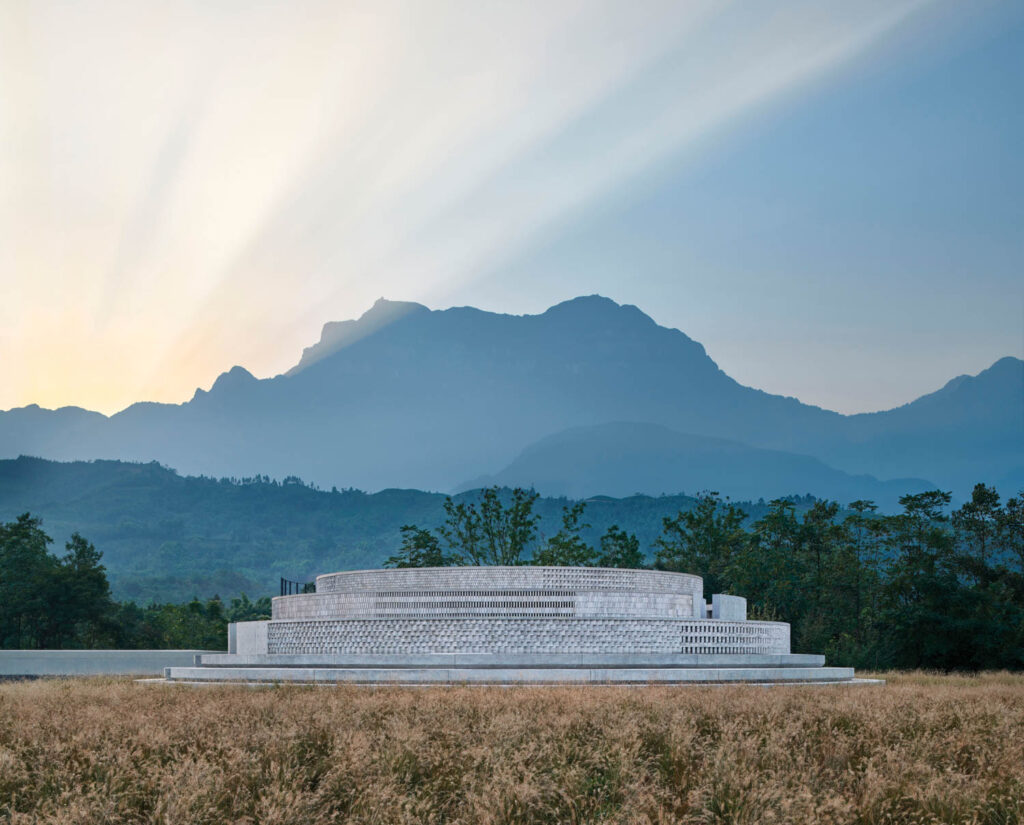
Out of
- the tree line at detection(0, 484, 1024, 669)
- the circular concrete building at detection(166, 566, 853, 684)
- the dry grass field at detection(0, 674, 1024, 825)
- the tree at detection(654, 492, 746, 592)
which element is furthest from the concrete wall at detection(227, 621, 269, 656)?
the tree at detection(654, 492, 746, 592)

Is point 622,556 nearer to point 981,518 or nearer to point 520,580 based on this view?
point 981,518

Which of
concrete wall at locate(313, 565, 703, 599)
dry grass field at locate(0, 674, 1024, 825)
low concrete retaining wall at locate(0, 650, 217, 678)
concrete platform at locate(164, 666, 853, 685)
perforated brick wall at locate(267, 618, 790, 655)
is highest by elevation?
concrete wall at locate(313, 565, 703, 599)

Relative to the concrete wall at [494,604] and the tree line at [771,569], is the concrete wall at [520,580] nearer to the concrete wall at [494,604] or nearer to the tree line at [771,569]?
the concrete wall at [494,604]

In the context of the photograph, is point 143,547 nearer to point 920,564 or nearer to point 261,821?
point 920,564

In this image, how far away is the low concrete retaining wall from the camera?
2886 centimetres

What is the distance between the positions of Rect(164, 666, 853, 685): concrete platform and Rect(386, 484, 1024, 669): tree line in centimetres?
1339

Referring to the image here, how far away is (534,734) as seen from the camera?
366 inches

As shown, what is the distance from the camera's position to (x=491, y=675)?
18.2 metres

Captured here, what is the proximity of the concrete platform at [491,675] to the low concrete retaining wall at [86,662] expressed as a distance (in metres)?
9.23

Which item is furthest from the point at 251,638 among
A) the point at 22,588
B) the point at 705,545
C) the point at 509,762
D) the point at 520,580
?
the point at 705,545

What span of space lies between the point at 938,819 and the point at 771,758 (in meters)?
1.82

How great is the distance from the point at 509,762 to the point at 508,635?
13972 millimetres

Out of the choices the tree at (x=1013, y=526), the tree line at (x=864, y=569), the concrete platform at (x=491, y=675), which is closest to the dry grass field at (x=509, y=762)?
the concrete platform at (x=491, y=675)

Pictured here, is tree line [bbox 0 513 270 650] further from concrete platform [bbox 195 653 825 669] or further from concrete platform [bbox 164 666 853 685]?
concrete platform [bbox 164 666 853 685]
